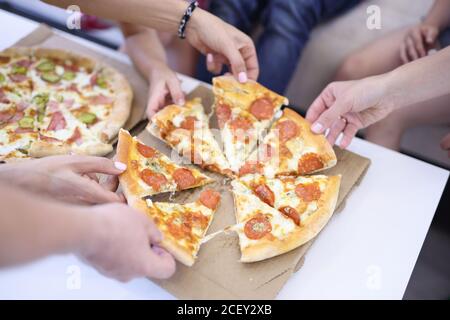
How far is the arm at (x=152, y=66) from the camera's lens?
2.35m

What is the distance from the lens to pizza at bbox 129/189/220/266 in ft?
5.55

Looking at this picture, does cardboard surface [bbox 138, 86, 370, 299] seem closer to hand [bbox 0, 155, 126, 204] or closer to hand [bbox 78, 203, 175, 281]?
hand [bbox 78, 203, 175, 281]

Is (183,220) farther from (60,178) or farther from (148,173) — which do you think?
(60,178)

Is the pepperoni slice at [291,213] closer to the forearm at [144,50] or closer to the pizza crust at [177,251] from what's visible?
the pizza crust at [177,251]

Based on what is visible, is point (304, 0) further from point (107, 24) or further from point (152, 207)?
point (152, 207)

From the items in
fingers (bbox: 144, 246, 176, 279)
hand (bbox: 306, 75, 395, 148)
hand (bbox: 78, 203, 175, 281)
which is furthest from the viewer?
hand (bbox: 306, 75, 395, 148)

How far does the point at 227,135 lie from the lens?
229 centimetres

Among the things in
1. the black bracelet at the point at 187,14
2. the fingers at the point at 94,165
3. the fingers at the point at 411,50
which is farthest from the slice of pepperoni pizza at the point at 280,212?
the fingers at the point at 411,50

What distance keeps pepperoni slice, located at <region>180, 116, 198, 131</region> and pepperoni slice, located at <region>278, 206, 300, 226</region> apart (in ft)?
2.01

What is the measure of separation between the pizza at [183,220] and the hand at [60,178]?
18cm

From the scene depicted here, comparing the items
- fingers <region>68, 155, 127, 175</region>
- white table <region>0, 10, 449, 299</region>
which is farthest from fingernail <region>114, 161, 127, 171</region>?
white table <region>0, 10, 449, 299</region>

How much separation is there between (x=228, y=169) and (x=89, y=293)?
79cm

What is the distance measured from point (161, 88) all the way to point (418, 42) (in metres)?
1.69

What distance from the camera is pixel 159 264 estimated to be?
153 centimetres
